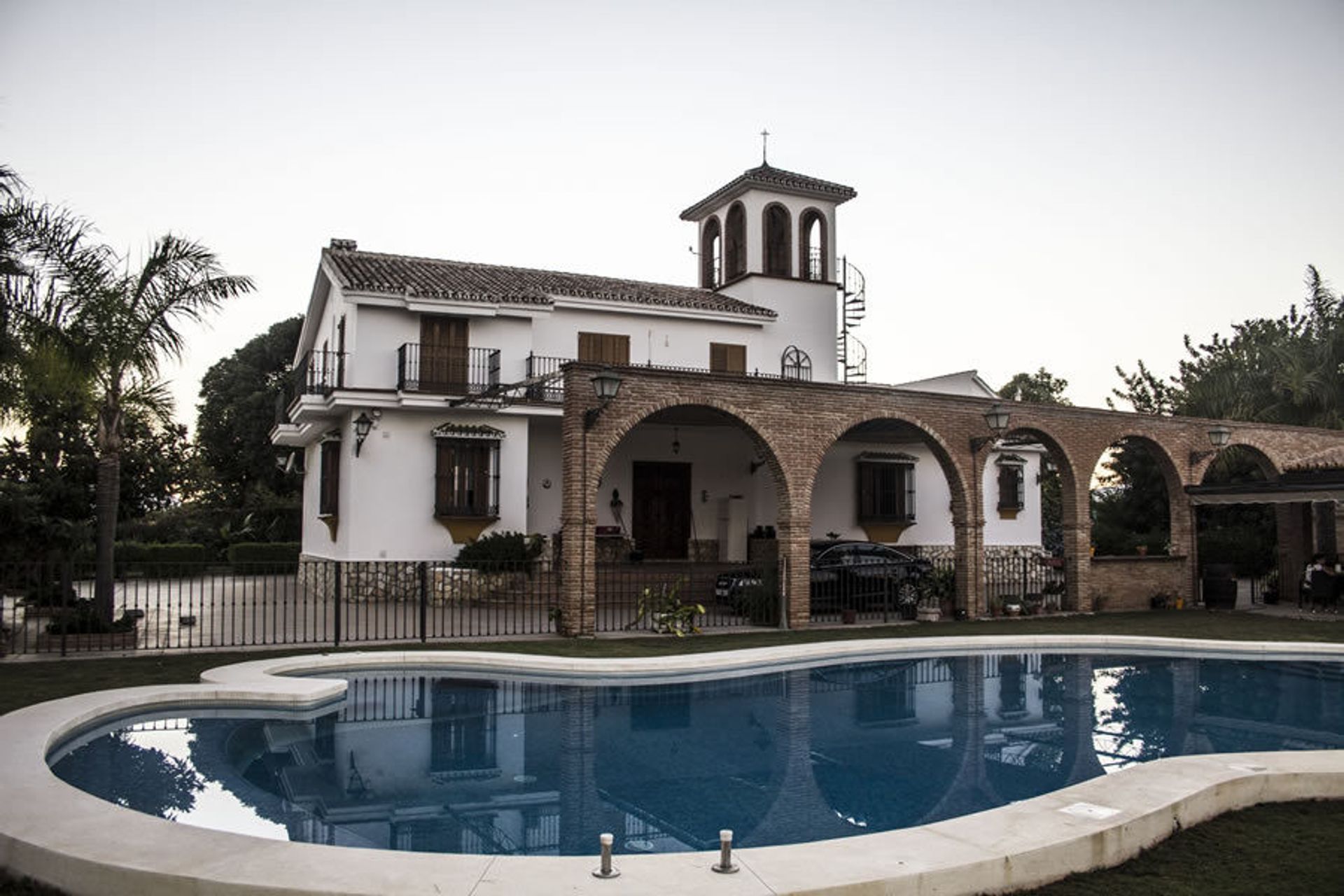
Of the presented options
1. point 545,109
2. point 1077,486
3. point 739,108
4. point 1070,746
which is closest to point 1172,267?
point 1077,486

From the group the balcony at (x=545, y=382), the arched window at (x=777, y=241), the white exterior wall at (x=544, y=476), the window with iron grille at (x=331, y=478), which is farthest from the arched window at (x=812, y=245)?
the window with iron grille at (x=331, y=478)

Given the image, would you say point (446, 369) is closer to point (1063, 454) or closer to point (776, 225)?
point (776, 225)

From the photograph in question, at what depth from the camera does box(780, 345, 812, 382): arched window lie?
27547mm

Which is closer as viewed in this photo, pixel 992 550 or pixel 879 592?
pixel 879 592

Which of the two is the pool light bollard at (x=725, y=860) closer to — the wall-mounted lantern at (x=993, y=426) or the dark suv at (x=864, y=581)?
the dark suv at (x=864, y=581)

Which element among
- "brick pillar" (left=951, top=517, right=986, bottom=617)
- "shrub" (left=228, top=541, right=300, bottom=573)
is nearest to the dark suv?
"brick pillar" (left=951, top=517, right=986, bottom=617)

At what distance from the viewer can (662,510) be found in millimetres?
24828

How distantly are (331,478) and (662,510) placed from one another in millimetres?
8068

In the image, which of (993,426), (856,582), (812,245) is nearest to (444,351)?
(856,582)

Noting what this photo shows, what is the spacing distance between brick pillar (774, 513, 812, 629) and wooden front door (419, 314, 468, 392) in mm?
8762

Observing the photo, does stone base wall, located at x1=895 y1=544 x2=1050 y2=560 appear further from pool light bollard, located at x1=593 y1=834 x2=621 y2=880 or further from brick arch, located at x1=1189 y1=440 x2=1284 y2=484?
pool light bollard, located at x1=593 y1=834 x2=621 y2=880

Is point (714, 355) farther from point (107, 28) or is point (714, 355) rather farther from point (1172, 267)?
point (107, 28)

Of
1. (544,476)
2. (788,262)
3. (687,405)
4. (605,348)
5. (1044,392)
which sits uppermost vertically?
(788,262)

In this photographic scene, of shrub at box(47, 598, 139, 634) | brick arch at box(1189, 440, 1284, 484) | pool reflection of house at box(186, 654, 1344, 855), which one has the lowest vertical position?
pool reflection of house at box(186, 654, 1344, 855)
